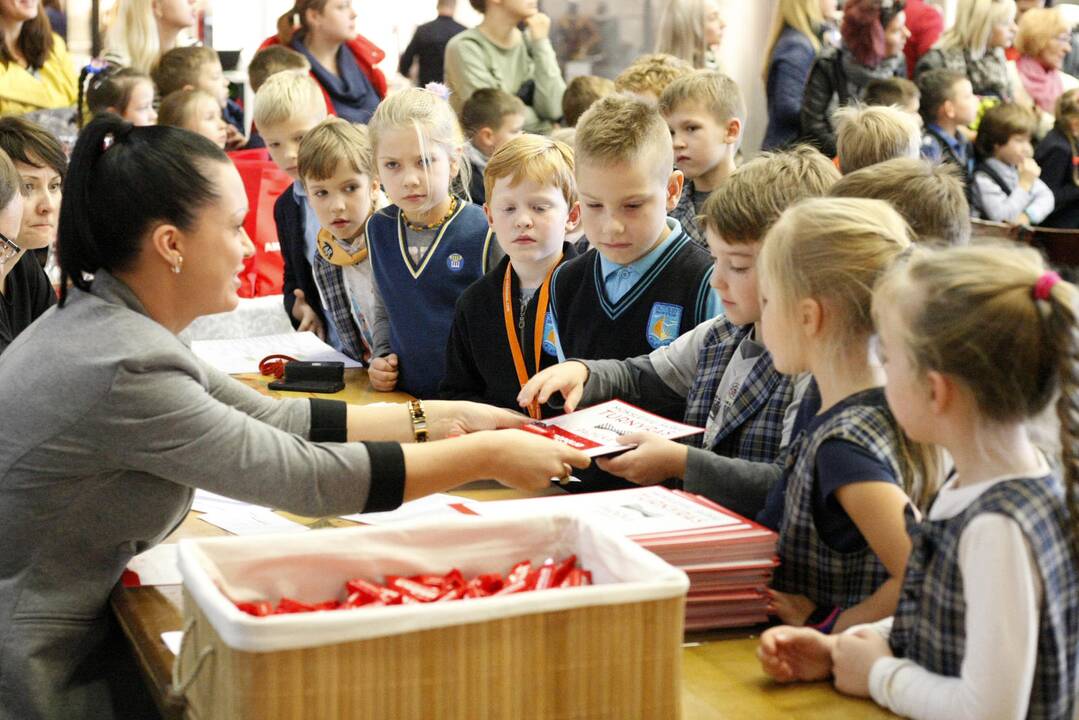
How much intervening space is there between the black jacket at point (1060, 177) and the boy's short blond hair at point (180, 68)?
4.96 meters

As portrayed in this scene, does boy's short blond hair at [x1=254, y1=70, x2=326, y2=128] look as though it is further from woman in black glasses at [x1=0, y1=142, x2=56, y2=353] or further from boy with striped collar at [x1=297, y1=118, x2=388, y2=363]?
woman in black glasses at [x1=0, y1=142, x2=56, y2=353]

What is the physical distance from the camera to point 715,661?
66.6 inches

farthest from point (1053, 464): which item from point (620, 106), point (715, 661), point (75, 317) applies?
point (620, 106)

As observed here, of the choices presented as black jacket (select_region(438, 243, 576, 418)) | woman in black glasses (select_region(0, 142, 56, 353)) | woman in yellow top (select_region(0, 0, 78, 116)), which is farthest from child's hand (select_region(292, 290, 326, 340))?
woman in yellow top (select_region(0, 0, 78, 116))

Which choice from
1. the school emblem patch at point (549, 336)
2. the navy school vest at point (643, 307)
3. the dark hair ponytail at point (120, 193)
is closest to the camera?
the dark hair ponytail at point (120, 193)

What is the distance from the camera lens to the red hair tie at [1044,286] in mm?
1366

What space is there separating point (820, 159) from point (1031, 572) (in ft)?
3.99

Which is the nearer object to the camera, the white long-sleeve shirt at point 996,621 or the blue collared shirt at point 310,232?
the white long-sleeve shirt at point 996,621

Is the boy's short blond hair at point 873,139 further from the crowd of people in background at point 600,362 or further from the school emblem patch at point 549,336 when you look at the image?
the school emblem patch at point 549,336

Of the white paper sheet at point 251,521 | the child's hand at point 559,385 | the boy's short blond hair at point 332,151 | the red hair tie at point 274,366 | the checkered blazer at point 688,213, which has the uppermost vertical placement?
the boy's short blond hair at point 332,151

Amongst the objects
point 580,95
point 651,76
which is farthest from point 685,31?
point 651,76

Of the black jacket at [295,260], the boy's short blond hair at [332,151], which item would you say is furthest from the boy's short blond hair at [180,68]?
the boy's short blond hair at [332,151]

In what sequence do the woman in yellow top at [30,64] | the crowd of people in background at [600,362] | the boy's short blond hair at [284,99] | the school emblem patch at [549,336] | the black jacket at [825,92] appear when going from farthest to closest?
the black jacket at [825,92] < the woman in yellow top at [30,64] < the boy's short blond hair at [284,99] < the school emblem patch at [549,336] < the crowd of people in background at [600,362]

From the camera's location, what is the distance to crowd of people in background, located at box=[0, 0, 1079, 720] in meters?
1.41
